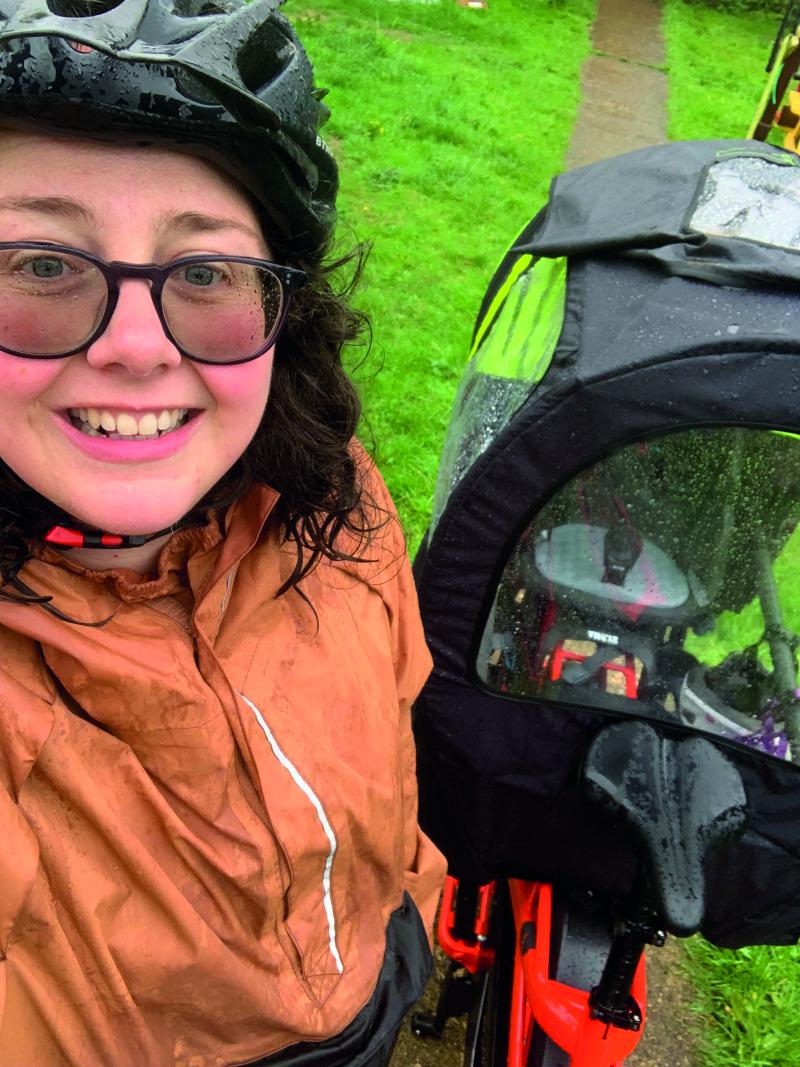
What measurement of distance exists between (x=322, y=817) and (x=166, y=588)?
0.40 m

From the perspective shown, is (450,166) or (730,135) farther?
(730,135)

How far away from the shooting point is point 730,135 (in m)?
8.63

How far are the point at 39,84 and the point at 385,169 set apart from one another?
19.7ft

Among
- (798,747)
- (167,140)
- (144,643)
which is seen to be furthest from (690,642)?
(167,140)

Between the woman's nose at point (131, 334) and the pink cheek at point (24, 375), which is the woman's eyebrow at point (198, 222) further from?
the pink cheek at point (24, 375)

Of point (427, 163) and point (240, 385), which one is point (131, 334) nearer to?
point (240, 385)

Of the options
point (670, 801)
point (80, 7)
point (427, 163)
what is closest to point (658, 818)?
point (670, 801)

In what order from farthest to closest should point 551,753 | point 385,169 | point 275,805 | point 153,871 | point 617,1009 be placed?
point 385,169, point 551,753, point 617,1009, point 275,805, point 153,871

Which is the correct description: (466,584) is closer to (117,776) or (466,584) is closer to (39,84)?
(117,776)

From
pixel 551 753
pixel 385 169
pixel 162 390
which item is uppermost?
pixel 385 169

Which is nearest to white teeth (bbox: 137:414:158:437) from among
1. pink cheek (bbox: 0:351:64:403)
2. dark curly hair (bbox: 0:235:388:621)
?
pink cheek (bbox: 0:351:64:403)

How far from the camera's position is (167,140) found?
1029mm

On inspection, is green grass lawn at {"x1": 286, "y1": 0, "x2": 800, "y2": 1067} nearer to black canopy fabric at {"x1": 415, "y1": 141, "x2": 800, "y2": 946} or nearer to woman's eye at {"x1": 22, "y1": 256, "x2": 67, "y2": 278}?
black canopy fabric at {"x1": 415, "y1": 141, "x2": 800, "y2": 946}

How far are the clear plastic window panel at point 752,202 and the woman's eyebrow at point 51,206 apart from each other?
945 millimetres
